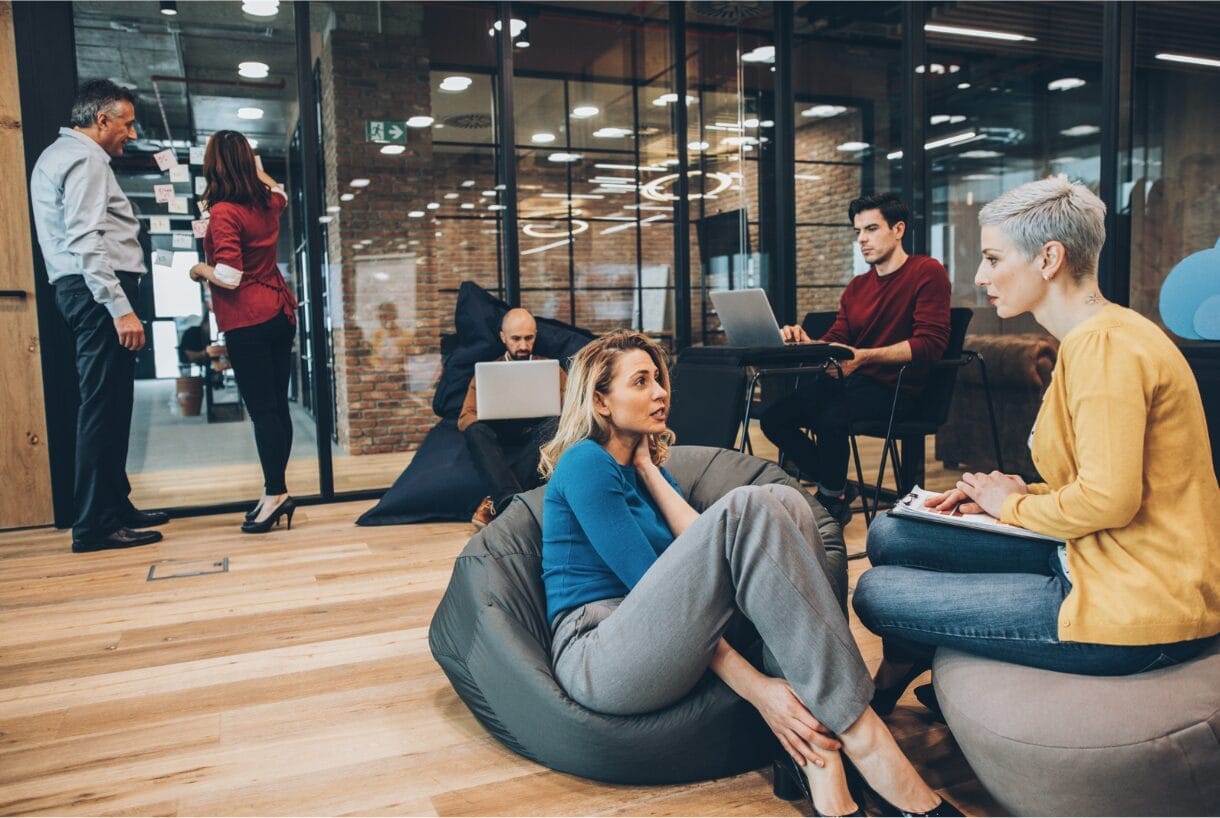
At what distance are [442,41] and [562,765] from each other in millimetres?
4304

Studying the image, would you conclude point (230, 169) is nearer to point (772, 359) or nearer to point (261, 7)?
point (261, 7)

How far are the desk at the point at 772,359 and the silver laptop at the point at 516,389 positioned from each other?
651 millimetres

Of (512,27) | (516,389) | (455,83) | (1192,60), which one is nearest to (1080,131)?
(1192,60)

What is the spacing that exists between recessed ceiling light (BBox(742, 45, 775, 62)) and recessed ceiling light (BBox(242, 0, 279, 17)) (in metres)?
2.86

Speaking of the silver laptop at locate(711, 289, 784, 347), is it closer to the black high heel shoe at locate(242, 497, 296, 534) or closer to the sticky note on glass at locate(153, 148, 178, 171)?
the black high heel shoe at locate(242, 497, 296, 534)

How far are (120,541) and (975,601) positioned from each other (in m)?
3.58

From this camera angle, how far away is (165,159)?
4.46 metres

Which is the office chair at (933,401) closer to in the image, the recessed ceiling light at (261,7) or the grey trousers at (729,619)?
the grey trousers at (729,619)

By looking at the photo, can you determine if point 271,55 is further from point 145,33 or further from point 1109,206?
point 1109,206

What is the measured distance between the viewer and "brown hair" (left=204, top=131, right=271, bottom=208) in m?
4.01

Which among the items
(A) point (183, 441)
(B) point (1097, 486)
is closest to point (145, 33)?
(A) point (183, 441)

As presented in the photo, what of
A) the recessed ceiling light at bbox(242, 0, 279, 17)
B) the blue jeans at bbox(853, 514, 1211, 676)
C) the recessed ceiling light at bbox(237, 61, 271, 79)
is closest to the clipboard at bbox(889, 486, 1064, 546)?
the blue jeans at bbox(853, 514, 1211, 676)

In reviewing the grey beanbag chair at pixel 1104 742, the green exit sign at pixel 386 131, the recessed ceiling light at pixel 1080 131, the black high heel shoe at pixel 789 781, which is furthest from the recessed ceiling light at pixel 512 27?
the grey beanbag chair at pixel 1104 742

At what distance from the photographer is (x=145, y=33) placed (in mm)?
4441
